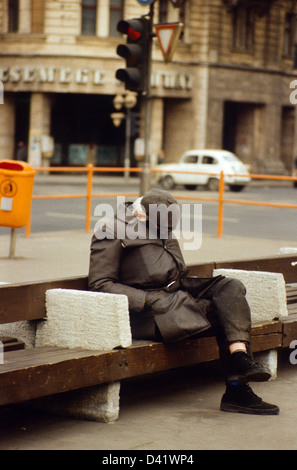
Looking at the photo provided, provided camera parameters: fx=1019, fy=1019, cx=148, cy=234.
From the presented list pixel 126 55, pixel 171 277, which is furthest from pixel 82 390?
pixel 126 55

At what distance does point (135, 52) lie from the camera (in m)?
12.8

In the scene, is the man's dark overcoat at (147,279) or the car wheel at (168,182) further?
the car wheel at (168,182)

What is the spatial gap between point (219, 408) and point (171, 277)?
2.63 ft

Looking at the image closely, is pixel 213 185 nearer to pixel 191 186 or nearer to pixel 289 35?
pixel 191 186

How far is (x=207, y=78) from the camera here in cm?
4375

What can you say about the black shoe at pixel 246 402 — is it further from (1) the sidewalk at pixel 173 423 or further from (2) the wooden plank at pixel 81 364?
(2) the wooden plank at pixel 81 364

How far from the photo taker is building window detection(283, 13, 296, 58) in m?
49.3

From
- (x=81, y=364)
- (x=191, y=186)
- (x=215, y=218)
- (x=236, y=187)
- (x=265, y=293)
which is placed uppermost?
(x=265, y=293)

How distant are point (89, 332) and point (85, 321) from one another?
0.07 m

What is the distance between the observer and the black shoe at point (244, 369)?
221 inches

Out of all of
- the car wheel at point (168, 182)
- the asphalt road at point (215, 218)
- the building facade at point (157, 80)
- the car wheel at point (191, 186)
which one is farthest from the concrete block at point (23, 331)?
the building facade at point (157, 80)

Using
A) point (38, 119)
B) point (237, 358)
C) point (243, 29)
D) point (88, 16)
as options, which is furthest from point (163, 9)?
point (237, 358)

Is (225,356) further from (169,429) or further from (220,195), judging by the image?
(220,195)

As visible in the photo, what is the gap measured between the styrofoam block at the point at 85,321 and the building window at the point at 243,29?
41030 millimetres
